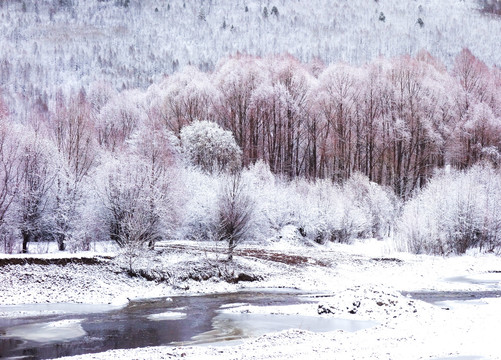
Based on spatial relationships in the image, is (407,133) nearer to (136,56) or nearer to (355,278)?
(355,278)

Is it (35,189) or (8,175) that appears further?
(35,189)

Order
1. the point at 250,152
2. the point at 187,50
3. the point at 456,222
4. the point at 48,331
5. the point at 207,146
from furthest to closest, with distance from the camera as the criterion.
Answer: the point at 187,50 → the point at 250,152 → the point at 207,146 → the point at 456,222 → the point at 48,331

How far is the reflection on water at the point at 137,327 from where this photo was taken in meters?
18.2

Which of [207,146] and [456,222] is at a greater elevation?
[207,146]

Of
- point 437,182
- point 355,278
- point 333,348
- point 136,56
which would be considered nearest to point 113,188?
point 355,278

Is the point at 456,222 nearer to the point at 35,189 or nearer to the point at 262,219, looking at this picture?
the point at 262,219

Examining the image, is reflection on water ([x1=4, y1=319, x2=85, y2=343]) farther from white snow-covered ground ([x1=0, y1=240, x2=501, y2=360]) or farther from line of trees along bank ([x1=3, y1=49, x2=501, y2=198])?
line of trees along bank ([x1=3, y1=49, x2=501, y2=198])

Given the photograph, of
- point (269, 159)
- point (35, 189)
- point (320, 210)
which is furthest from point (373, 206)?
point (35, 189)

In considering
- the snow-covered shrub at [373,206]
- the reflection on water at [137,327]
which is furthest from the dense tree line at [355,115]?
the reflection on water at [137,327]

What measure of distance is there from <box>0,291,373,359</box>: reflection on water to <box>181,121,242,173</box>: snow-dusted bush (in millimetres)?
31293

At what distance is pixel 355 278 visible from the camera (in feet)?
113

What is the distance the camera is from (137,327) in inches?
837

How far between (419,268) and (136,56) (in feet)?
467

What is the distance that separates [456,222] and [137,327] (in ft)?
98.2
